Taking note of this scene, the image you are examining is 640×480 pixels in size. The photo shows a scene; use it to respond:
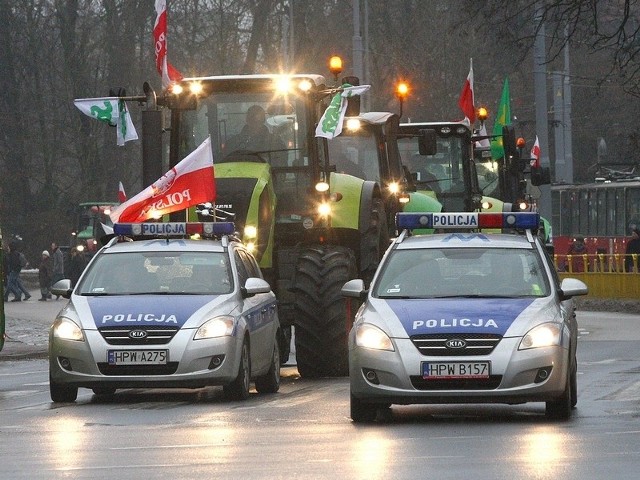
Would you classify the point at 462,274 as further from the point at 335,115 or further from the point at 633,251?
the point at 633,251

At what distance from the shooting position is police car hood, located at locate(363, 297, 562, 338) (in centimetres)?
1420

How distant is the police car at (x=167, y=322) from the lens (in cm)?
1673

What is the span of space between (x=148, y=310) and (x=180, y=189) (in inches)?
98.4

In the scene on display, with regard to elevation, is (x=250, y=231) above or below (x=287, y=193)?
below

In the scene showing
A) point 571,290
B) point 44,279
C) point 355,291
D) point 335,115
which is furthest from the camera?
point 44,279

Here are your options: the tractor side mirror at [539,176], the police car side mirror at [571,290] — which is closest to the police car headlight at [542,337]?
the police car side mirror at [571,290]

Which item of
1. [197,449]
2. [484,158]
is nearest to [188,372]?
[197,449]

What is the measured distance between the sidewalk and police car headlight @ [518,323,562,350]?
1421 centimetres

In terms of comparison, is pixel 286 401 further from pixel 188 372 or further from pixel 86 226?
pixel 86 226

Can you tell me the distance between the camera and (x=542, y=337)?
46.7 feet

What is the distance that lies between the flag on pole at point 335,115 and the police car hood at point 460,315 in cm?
551

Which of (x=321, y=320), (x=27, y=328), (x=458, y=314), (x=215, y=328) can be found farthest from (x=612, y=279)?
(x=458, y=314)

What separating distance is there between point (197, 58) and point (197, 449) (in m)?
58.2

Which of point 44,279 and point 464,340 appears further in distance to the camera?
point 44,279
